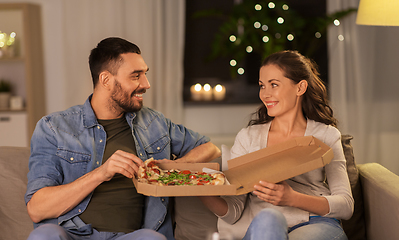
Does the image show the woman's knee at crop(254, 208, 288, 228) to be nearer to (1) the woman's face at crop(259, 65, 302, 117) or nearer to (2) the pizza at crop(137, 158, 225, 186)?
(2) the pizza at crop(137, 158, 225, 186)

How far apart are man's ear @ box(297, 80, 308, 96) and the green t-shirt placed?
0.80 meters

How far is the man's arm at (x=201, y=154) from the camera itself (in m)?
1.77

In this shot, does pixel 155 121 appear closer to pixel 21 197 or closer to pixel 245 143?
pixel 245 143

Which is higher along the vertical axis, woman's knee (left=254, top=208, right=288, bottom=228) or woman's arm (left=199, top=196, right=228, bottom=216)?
woman's knee (left=254, top=208, right=288, bottom=228)

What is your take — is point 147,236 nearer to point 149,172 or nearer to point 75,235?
point 149,172

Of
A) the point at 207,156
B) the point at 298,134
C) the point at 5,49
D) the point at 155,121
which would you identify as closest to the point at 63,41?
the point at 5,49

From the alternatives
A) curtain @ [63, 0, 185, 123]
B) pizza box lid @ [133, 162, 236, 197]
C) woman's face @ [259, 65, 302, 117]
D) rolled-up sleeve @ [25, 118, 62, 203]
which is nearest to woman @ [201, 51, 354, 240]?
woman's face @ [259, 65, 302, 117]

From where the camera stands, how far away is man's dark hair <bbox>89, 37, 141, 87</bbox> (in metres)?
1.74

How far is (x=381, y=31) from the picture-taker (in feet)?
11.5

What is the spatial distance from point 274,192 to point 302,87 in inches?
21.8

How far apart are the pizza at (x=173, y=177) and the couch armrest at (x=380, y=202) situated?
715mm

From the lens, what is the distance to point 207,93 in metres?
3.58

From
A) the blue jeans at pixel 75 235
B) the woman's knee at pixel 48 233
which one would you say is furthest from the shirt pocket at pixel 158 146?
the woman's knee at pixel 48 233

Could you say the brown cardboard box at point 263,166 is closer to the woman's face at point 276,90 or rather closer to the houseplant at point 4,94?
the woman's face at point 276,90
